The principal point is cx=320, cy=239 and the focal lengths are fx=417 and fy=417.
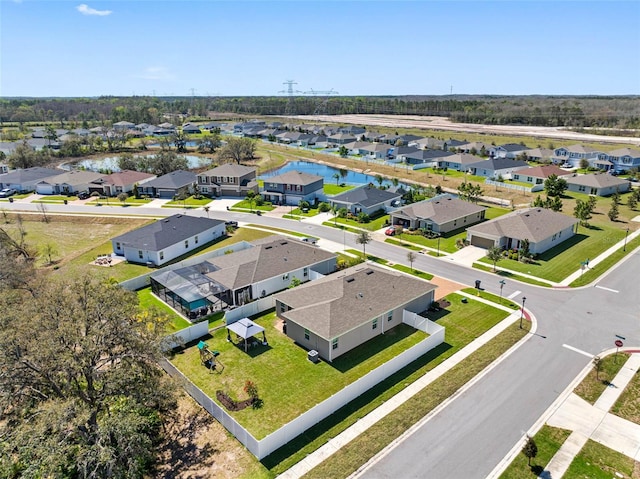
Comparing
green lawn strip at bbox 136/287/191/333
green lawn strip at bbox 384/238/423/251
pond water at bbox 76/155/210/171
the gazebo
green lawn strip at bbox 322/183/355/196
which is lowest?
green lawn strip at bbox 136/287/191/333

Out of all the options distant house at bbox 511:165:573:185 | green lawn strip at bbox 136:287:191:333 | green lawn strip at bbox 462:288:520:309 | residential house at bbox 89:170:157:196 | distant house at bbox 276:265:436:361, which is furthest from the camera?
distant house at bbox 511:165:573:185

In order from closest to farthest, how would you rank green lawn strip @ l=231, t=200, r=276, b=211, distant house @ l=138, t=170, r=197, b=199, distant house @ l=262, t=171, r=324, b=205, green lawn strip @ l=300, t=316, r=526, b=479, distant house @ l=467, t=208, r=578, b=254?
green lawn strip @ l=300, t=316, r=526, b=479, distant house @ l=467, t=208, r=578, b=254, green lawn strip @ l=231, t=200, r=276, b=211, distant house @ l=262, t=171, r=324, b=205, distant house @ l=138, t=170, r=197, b=199

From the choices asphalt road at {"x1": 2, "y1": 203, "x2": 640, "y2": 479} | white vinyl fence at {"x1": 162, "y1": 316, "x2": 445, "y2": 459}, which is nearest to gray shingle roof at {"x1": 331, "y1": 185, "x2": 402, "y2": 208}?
asphalt road at {"x1": 2, "y1": 203, "x2": 640, "y2": 479}

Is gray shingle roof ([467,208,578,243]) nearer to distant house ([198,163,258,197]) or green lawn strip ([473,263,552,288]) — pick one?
green lawn strip ([473,263,552,288])

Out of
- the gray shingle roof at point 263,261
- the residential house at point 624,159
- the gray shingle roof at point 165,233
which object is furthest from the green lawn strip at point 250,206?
the residential house at point 624,159

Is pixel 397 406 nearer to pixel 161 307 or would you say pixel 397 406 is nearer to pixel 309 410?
Result: pixel 309 410

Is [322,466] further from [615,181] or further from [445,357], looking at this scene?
[615,181]

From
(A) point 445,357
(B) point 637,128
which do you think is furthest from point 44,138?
Answer: (B) point 637,128
